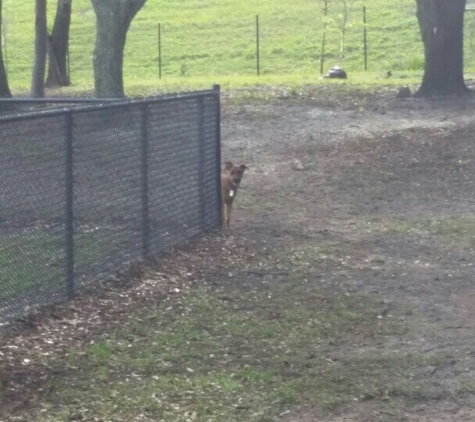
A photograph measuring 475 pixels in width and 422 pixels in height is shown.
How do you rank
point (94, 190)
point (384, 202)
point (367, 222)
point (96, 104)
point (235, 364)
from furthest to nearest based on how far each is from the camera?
point (384, 202)
point (367, 222)
point (96, 104)
point (94, 190)
point (235, 364)

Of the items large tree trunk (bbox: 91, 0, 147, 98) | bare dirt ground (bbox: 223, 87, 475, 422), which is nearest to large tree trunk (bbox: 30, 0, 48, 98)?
large tree trunk (bbox: 91, 0, 147, 98)

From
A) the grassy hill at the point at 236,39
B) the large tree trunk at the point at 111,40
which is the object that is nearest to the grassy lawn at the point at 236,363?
the large tree trunk at the point at 111,40

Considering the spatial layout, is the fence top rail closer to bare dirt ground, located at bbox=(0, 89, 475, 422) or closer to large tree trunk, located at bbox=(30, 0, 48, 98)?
bare dirt ground, located at bbox=(0, 89, 475, 422)

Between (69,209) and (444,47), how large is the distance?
14.0m

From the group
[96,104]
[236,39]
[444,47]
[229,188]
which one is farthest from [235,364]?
[236,39]

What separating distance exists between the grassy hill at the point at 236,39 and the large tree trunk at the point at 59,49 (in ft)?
14.6

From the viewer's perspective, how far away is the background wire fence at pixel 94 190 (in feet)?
26.9

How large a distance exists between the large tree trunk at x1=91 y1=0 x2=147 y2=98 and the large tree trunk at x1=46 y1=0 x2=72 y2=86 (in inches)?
447

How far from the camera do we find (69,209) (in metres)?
8.95

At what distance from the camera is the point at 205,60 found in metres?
42.6

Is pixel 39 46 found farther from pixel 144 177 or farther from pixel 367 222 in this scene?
pixel 144 177

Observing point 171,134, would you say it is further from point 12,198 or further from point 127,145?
point 12,198

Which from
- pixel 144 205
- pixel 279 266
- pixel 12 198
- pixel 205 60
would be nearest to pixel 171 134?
pixel 144 205

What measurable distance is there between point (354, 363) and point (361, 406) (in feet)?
2.76
